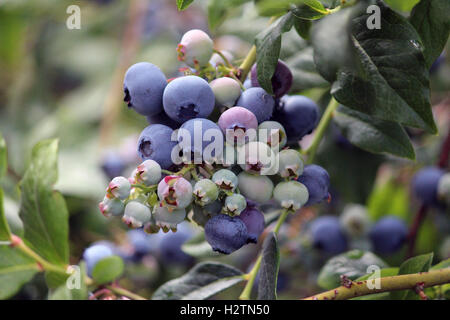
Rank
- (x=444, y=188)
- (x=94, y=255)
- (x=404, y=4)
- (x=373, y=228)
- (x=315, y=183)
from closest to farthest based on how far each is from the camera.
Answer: (x=315, y=183) < (x=404, y=4) < (x=94, y=255) < (x=444, y=188) < (x=373, y=228)

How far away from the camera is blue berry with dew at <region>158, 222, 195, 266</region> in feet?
4.19

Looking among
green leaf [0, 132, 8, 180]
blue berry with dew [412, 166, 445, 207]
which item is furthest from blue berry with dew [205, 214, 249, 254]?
blue berry with dew [412, 166, 445, 207]

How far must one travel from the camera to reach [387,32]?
0.65 metres

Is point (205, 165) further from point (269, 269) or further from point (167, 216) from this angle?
point (269, 269)

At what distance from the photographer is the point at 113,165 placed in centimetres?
153

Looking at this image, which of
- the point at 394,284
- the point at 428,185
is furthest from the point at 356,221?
the point at 394,284

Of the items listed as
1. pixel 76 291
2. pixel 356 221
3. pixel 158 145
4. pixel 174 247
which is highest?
pixel 158 145

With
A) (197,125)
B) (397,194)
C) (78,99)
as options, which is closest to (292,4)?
(197,125)

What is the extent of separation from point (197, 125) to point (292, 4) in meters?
0.21

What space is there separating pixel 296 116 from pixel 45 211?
48 centimetres

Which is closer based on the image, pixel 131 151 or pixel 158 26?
pixel 131 151

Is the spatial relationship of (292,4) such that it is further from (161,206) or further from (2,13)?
(2,13)

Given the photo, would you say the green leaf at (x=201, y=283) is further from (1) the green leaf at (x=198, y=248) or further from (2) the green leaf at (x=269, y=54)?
(2) the green leaf at (x=269, y=54)

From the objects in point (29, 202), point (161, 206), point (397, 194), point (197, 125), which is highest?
point (197, 125)
